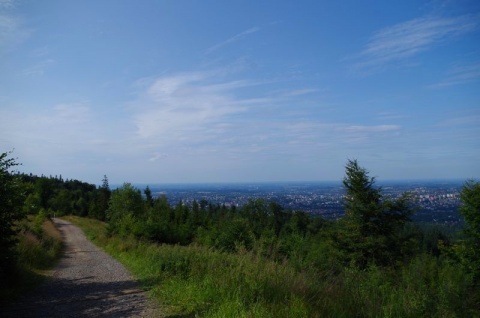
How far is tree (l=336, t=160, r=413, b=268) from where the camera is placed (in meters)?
23.9

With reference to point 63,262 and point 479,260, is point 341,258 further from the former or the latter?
point 63,262

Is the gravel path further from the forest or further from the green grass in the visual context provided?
the forest

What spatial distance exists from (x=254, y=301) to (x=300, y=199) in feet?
322

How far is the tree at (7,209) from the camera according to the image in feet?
30.7

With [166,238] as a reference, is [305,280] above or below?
above

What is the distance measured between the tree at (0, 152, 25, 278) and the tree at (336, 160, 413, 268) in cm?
2092

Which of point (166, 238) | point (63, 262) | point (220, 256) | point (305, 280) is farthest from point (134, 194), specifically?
point (305, 280)

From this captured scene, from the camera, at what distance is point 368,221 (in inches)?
988

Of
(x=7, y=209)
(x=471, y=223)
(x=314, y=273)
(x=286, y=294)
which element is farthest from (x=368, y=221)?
(x=7, y=209)

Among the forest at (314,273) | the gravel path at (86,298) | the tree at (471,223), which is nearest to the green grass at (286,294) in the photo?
the forest at (314,273)

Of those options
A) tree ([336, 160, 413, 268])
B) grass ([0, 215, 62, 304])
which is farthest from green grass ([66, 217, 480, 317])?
tree ([336, 160, 413, 268])

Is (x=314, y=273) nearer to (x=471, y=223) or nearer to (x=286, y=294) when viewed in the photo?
(x=286, y=294)

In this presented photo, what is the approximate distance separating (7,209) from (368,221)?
75.6ft

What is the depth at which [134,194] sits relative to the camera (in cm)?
4294
